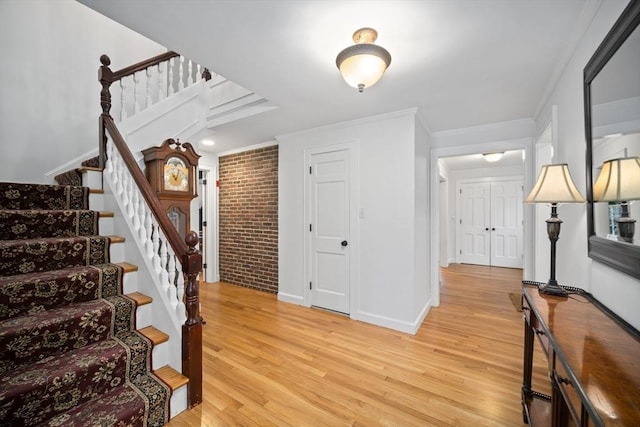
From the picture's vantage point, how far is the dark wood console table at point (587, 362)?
2.08ft

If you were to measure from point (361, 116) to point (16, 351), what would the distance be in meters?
3.20

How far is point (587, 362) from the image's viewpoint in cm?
80

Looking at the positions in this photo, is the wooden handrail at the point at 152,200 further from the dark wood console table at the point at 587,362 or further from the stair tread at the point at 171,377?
the dark wood console table at the point at 587,362

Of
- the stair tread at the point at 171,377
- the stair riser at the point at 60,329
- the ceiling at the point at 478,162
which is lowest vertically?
the stair tread at the point at 171,377

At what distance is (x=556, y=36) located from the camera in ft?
5.36

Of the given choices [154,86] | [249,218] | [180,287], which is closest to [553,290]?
[180,287]

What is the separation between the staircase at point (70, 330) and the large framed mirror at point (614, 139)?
2.37m

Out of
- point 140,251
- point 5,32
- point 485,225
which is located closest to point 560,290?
point 140,251

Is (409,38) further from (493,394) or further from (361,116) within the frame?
(493,394)

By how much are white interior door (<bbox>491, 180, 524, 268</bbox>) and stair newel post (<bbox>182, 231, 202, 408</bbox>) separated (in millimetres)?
6748

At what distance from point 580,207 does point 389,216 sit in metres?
1.56

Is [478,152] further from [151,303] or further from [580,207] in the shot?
[151,303]

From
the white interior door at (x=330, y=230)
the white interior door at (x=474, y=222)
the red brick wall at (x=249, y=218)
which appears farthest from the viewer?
the white interior door at (x=474, y=222)

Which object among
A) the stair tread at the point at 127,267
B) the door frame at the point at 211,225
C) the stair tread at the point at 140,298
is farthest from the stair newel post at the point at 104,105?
the door frame at the point at 211,225
